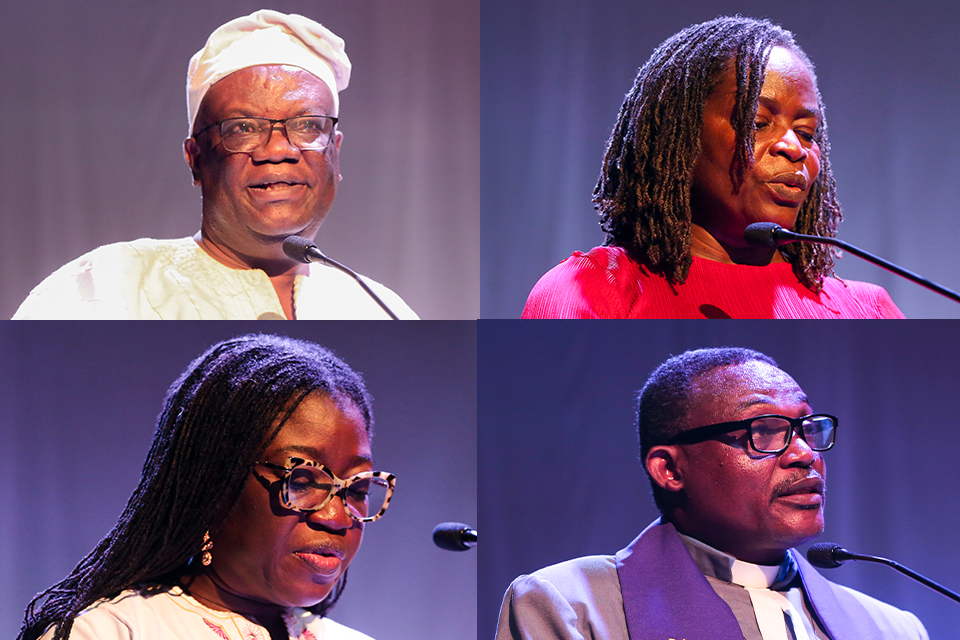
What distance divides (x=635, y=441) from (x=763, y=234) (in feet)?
2.08

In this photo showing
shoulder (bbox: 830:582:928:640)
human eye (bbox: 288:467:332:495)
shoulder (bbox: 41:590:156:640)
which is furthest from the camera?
shoulder (bbox: 830:582:928:640)

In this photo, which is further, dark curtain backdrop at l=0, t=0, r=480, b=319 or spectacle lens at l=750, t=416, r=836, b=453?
dark curtain backdrop at l=0, t=0, r=480, b=319

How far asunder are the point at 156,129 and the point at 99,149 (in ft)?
0.60

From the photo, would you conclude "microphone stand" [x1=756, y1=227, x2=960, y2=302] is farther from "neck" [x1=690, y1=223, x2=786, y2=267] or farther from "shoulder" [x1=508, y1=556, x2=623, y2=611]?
"shoulder" [x1=508, y1=556, x2=623, y2=611]

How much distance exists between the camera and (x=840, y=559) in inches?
95.7

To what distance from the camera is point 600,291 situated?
2299mm

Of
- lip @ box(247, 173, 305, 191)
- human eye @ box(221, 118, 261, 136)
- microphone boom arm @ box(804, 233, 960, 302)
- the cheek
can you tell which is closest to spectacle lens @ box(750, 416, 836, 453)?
microphone boom arm @ box(804, 233, 960, 302)

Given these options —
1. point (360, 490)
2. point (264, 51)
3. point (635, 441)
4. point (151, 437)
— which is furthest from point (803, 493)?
point (264, 51)

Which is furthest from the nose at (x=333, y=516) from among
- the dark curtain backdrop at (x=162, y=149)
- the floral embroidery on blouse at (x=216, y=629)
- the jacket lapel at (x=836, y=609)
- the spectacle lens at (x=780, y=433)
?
the jacket lapel at (x=836, y=609)

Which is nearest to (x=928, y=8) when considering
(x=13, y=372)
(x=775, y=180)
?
(x=775, y=180)

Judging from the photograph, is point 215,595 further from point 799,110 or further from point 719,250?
point 799,110

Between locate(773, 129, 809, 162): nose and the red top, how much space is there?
0.98 ft

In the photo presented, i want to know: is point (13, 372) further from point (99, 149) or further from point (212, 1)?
point (212, 1)

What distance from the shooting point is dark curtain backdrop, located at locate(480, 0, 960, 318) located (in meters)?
2.60
